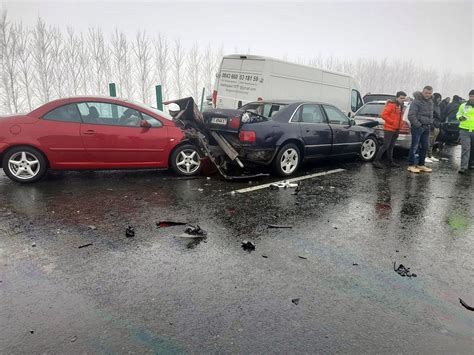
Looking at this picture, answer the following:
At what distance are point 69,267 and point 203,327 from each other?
1.58 metres

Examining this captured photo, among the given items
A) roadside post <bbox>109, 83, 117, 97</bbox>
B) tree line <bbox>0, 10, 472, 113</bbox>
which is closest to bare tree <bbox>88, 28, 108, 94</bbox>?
tree line <bbox>0, 10, 472, 113</bbox>

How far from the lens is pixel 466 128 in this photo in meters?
7.63

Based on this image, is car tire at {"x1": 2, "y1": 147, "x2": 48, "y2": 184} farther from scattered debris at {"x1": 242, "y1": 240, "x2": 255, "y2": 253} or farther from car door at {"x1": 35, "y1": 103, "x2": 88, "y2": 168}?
scattered debris at {"x1": 242, "y1": 240, "x2": 255, "y2": 253}

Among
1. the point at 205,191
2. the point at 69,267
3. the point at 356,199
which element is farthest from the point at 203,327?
the point at 356,199

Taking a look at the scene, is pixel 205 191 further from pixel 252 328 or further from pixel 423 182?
pixel 423 182

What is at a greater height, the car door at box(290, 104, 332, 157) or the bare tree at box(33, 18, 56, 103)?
the bare tree at box(33, 18, 56, 103)

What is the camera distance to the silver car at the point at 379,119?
29.7 ft

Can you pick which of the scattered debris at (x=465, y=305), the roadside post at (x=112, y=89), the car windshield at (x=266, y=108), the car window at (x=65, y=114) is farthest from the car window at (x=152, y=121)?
the roadside post at (x=112, y=89)

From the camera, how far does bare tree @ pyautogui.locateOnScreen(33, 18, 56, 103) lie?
2939 cm

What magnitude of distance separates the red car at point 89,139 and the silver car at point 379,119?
5670 millimetres

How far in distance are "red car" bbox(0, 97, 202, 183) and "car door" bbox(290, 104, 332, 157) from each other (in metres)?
2.37

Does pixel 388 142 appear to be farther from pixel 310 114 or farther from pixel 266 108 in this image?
pixel 266 108

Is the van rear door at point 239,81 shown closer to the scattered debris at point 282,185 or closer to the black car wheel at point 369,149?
the black car wheel at point 369,149

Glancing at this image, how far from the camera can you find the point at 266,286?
9.43 ft
